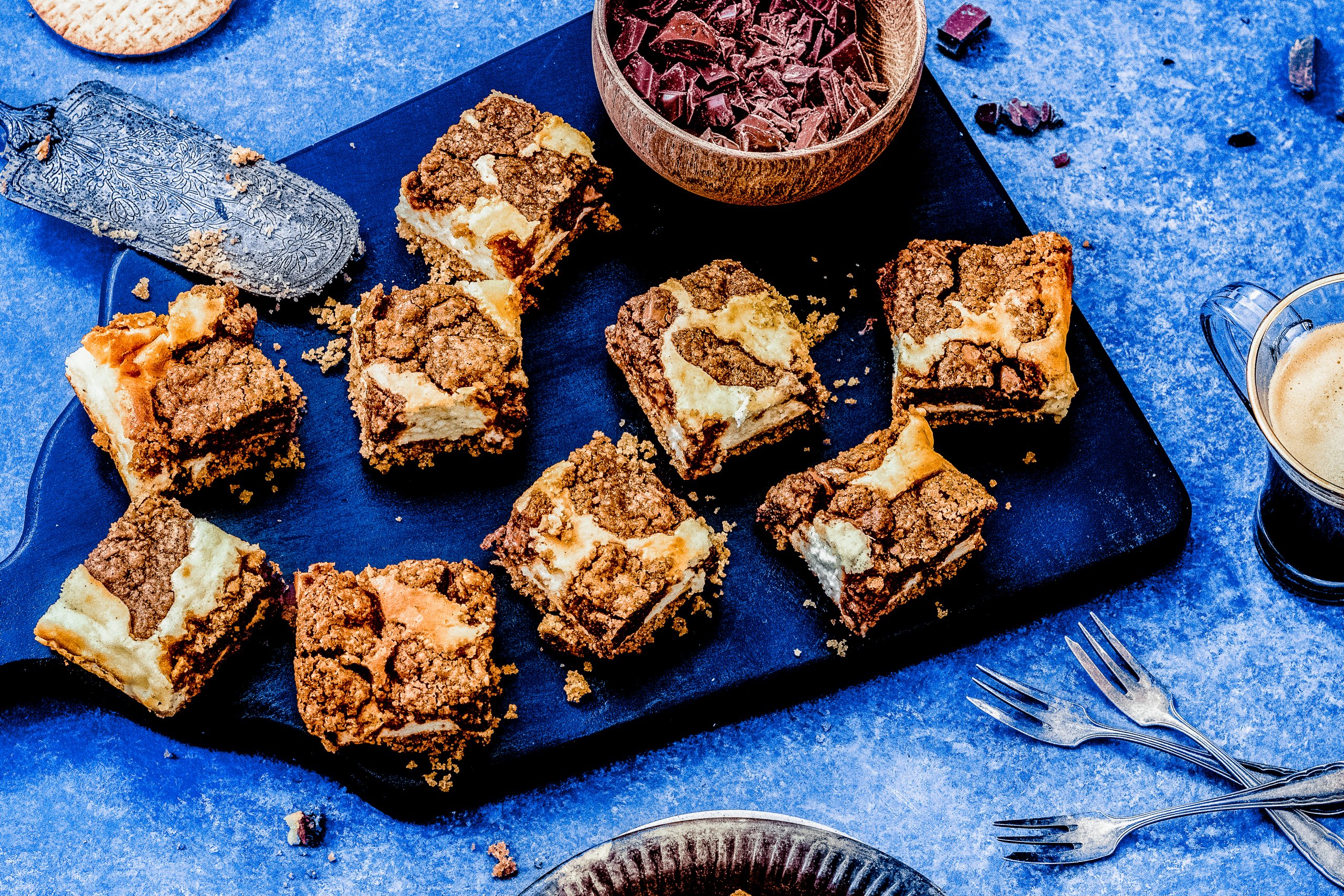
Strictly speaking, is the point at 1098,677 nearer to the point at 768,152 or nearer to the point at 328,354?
the point at 768,152

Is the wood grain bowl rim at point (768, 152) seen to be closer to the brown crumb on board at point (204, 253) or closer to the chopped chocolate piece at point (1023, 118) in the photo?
the chopped chocolate piece at point (1023, 118)

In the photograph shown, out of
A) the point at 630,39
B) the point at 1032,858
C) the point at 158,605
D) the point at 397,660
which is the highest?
the point at 630,39

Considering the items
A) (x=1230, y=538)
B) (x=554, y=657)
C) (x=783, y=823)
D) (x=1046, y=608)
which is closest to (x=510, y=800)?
(x=554, y=657)

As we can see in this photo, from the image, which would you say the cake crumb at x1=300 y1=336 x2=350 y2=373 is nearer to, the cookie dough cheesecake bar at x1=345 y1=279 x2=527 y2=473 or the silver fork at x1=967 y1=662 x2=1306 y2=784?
the cookie dough cheesecake bar at x1=345 y1=279 x2=527 y2=473

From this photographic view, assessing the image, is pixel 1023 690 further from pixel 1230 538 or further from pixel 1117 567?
pixel 1230 538

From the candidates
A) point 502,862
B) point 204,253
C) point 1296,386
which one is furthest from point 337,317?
point 1296,386

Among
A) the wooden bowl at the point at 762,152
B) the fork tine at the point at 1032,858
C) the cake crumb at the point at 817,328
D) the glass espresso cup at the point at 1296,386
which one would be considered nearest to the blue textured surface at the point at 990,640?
the fork tine at the point at 1032,858
